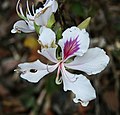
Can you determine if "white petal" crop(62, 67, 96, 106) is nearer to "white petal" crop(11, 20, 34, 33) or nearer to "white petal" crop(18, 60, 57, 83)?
"white petal" crop(18, 60, 57, 83)

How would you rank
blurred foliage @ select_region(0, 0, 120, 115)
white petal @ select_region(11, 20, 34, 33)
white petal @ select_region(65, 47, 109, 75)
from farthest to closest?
blurred foliage @ select_region(0, 0, 120, 115) → white petal @ select_region(11, 20, 34, 33) → white petal @ select_region(65, 47, 109, 75)

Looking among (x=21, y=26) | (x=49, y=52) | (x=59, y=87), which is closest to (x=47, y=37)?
(x=49, y=52)

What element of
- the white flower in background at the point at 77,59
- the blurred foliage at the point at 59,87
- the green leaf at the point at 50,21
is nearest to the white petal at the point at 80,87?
the white flower in background at the point at 77,59

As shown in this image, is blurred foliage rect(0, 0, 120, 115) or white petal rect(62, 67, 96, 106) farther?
blurred foliage rect(0, 0, 120, 115)

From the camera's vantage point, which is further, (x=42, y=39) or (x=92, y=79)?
(x=92, y=79)

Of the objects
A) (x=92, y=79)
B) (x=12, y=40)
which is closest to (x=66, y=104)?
(x=92, y=79)

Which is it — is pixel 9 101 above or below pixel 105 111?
above

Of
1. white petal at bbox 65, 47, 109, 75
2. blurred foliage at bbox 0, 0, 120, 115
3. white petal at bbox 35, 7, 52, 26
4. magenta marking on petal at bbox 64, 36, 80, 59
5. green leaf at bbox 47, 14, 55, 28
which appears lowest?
blurred foliage at bbox 0, 0, 120, 115

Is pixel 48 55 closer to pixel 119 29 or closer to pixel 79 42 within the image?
pixel 79 42

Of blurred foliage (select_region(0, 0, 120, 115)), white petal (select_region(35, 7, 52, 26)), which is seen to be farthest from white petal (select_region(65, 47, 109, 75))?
blurred foliage (select_region(0, 0, 120, 115))
